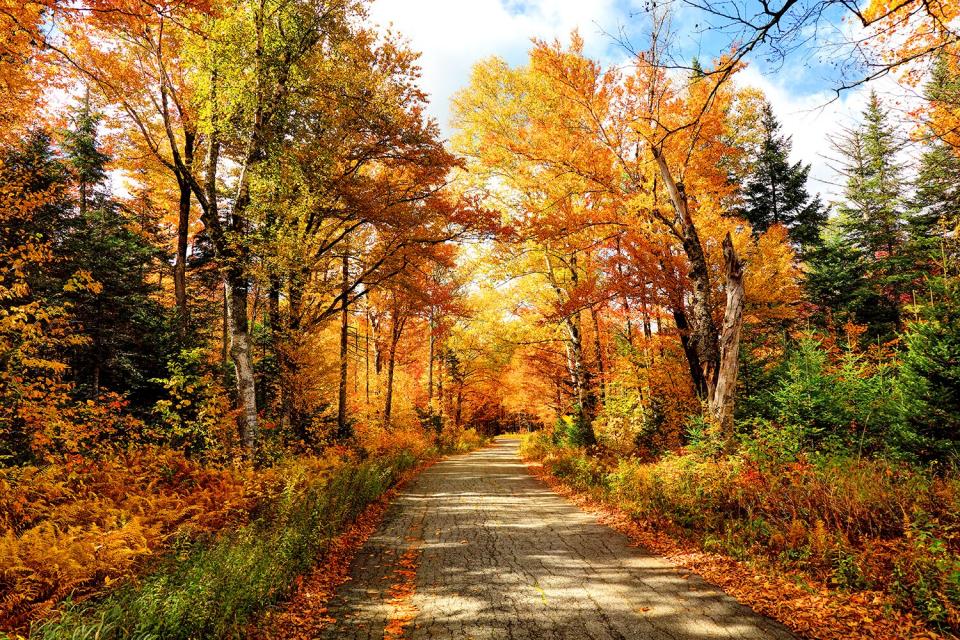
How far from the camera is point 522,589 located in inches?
204

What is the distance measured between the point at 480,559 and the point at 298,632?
2.78m

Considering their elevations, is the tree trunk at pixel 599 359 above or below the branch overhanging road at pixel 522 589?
above

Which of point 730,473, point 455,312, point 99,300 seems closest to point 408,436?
point 455,312

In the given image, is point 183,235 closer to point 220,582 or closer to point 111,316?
point 111,316

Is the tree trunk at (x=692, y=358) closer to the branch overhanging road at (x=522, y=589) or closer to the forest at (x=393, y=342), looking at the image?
the forest at (x=393, y=342)

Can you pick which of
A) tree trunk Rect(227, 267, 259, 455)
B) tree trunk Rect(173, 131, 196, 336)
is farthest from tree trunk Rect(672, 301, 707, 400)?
tree trunk Rect(173, 131, 196, 336)

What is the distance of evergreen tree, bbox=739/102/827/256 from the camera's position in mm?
26297

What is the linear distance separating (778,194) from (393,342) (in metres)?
25.3

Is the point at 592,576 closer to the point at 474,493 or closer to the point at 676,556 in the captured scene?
the point at 676,556

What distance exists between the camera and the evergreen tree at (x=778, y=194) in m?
26.3

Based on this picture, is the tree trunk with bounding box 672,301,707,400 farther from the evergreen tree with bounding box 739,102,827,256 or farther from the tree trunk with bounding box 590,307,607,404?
the evergreen tree with bounding box 739,102,827,256

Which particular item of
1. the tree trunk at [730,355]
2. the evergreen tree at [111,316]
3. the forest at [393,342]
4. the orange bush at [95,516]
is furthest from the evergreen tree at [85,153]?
the tree trunk at [730,355]

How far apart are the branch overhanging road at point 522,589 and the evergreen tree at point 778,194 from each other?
25.9 metres

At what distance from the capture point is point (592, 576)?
5.55 m
